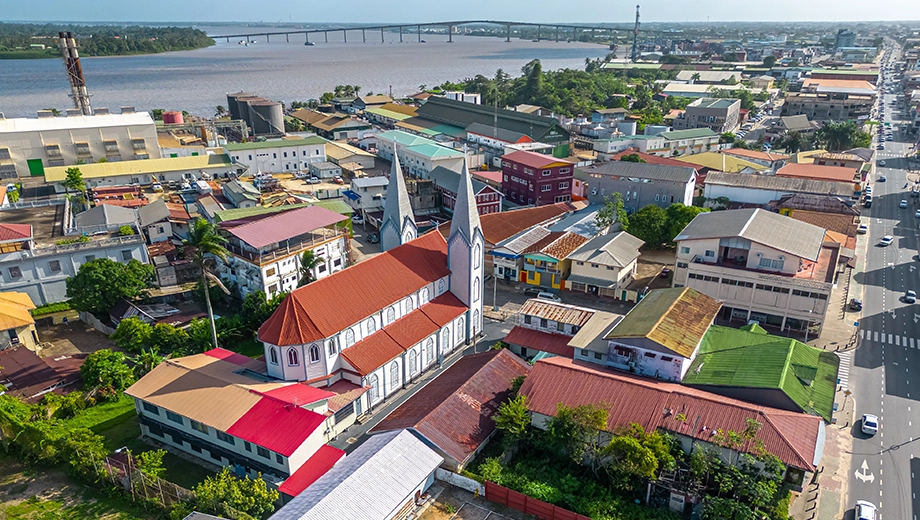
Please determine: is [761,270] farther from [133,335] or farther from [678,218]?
[133,335]

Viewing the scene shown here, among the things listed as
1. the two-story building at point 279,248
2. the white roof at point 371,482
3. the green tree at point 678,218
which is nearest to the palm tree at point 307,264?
the two-story building at point 279,248

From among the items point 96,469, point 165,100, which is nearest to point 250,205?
point 96,469

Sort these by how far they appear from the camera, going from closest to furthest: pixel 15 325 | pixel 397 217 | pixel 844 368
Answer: pixel 844 368 < pixel 15 325 < pixel 397 217

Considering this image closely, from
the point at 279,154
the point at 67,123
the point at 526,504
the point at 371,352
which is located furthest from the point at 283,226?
the point at 67,123

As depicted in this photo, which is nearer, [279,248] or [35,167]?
[279,248]

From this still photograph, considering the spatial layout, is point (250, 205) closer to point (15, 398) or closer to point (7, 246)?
point (7, 246)
